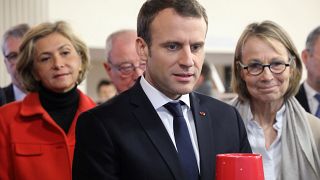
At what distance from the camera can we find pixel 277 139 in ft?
6.89

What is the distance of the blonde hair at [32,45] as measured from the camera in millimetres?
2314

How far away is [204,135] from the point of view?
60.1 inches

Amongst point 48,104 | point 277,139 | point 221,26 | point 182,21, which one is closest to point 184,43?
point 182,21

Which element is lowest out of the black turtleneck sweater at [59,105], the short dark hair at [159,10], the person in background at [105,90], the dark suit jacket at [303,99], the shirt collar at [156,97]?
the person in background at [105,90]

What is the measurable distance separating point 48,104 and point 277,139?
3.24 ft

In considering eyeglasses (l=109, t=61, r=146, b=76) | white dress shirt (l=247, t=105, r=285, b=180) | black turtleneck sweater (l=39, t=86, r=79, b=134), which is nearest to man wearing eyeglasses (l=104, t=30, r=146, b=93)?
eyeglasses (l=109, t=61, r=146, b=76)

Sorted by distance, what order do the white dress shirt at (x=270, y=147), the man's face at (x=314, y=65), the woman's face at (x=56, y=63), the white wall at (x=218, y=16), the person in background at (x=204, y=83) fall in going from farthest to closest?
the white wall at (x=218, y=16), the person in background at (x=204, y=83), the man's face at (x=314, y=65), the woman's face at (x=56, y=63), the white dress shirt at (x=270, y=147)

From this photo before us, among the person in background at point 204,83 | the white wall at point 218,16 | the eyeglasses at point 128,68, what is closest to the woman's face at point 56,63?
the eyeglasses at point 128,68

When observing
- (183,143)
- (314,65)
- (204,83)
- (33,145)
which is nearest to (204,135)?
(183,143)

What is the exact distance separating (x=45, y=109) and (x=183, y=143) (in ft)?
3.27

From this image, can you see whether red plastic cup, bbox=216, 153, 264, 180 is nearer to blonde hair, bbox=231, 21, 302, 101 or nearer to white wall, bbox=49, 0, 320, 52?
blonde hair, bbox=231, 21, 302, 101

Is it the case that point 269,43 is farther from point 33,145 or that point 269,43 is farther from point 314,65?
point 314,65

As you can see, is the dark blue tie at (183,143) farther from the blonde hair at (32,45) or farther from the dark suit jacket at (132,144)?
the blonde hair at (32,45)

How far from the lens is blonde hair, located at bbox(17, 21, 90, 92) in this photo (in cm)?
231
